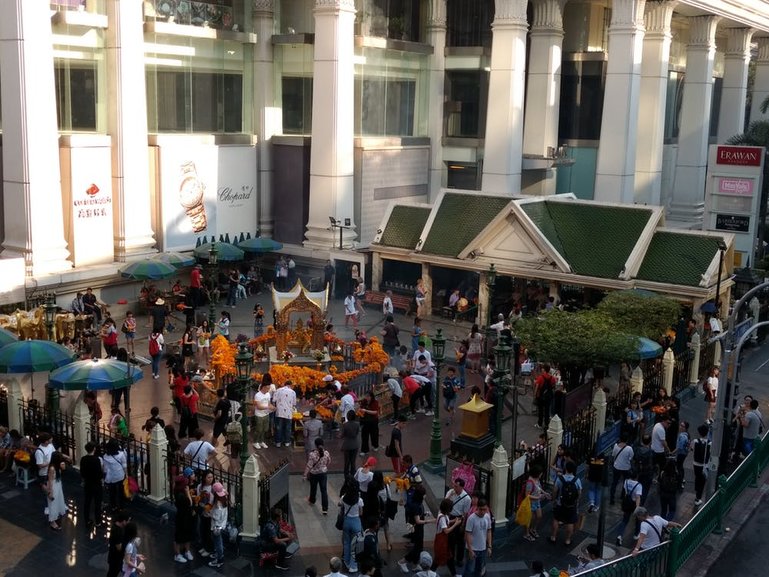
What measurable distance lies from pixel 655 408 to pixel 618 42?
26.0 m

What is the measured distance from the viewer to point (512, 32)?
40219 millimetres

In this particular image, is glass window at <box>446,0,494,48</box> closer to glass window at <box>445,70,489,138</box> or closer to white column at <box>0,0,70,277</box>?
glass window at <box>445,70,489,138</box>

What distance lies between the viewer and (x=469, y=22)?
46.2 meters

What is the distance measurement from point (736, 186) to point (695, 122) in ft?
60.5

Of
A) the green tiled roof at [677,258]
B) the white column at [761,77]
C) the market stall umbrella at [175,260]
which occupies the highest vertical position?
the white column at [761,77]

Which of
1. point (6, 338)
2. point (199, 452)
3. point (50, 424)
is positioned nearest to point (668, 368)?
point (199, 452)

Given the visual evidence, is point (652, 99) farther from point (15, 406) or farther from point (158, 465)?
point (158, 465)

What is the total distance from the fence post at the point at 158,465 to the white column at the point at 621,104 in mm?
30741

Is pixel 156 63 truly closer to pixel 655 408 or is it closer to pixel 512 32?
pixel 512 32

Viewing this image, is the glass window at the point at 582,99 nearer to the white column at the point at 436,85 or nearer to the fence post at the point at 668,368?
the white column at the point at 436,85

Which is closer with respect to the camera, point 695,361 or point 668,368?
point 668,368

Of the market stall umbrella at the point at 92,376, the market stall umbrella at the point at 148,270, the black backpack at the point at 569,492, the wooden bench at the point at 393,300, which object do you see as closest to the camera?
the black backpack at the point at 569,492

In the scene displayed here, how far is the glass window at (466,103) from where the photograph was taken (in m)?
46.5

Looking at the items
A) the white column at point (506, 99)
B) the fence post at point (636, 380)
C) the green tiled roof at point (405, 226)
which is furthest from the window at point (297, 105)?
the fence post at point (636, 380)
